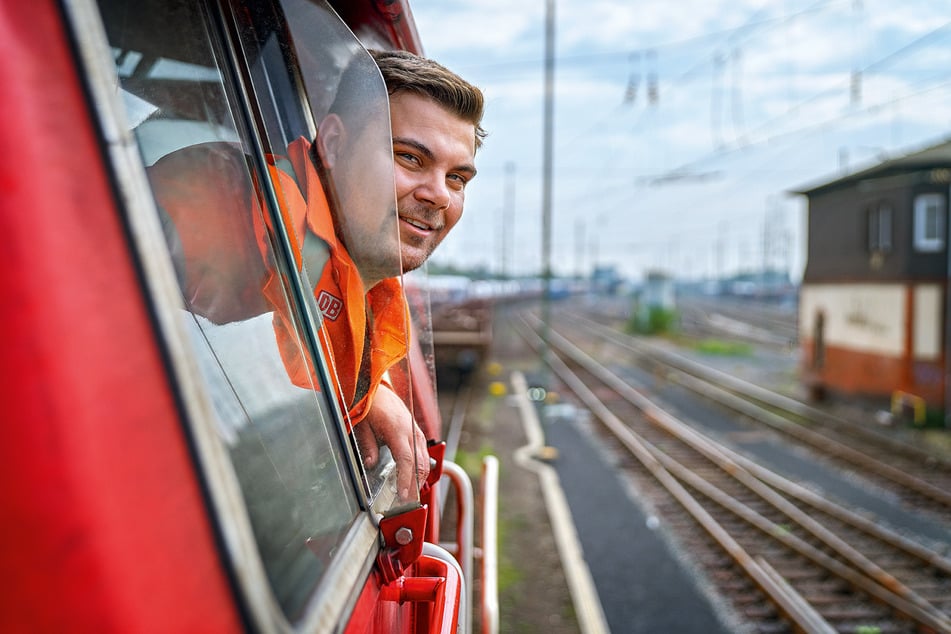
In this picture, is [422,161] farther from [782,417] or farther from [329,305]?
[782,417]

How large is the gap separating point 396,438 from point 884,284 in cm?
1861

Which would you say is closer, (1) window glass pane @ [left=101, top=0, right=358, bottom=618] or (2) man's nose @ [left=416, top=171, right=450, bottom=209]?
(1) window glass pane @ [left=101, top=0, right=358, bottom=618]

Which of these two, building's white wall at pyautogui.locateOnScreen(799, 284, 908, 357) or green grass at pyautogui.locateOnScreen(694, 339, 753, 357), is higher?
building's white wall at pyautogui.locateOnScreen(799, 284, 908, 357)

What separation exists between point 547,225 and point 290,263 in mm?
14399

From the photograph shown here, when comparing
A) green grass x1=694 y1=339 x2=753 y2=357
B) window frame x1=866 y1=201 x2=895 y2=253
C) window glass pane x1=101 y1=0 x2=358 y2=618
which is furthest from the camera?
green grass x1=694 y1=339 x2=753 y2=357

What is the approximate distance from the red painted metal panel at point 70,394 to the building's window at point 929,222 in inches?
744

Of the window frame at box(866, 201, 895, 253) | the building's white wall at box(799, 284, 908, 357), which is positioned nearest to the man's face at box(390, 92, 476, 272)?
the building's white wall at box(799, 284, 908, 357)

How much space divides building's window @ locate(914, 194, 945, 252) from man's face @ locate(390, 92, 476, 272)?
17761mm

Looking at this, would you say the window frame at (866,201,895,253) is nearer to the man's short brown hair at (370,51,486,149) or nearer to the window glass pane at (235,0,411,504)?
the man's short brown hair at (370,51,486,149)

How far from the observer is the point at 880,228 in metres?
17.7

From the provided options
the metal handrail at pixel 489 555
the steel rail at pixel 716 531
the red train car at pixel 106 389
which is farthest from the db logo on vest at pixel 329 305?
the steel rail at pixel 716 531

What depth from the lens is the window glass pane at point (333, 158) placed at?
142 cm

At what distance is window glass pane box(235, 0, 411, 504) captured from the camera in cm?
142

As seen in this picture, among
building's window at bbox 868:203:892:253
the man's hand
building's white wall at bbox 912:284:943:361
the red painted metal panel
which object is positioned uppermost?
building's window at bbox 868:203:892:253
